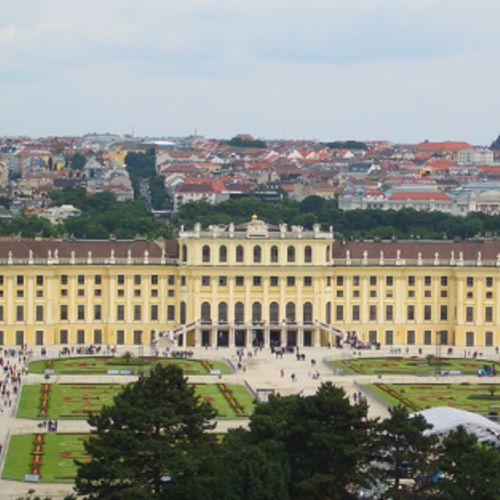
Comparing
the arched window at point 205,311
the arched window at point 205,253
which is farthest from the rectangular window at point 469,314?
the arched window at point 205,253

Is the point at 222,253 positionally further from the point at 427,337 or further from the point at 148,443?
the point at 148,443

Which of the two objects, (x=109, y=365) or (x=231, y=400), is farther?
(x=109, y=365)

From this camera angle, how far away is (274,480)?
5778 cm

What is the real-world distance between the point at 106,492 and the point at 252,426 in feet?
19.7

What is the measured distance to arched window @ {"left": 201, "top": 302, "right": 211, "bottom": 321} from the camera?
366 ft

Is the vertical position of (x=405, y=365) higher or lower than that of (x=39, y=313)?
lower

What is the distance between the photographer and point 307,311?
112 m

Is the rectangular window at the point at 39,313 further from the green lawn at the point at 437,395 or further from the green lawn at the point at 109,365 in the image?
the green lawn at the point at 437,395

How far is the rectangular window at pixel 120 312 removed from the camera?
112 metres

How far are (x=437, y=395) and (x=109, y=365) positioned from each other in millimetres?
18512

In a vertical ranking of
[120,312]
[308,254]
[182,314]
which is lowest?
[182,314]

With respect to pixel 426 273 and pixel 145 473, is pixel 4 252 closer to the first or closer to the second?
pixel 426 273

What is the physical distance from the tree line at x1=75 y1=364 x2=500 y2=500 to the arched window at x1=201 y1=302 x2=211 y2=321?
162ft

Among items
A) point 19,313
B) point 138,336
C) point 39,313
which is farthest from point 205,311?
point 19,313
